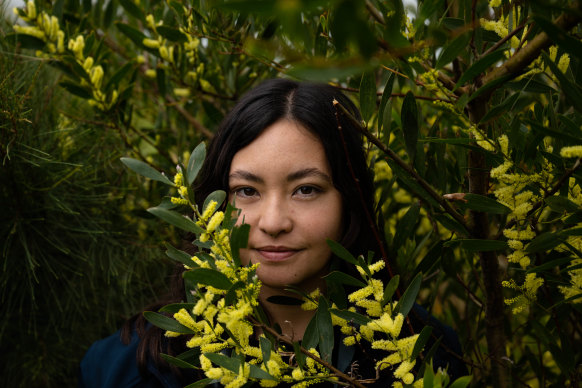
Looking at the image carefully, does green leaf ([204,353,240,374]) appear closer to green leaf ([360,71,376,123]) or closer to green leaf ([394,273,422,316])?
green leaf ([394,273,422,316])

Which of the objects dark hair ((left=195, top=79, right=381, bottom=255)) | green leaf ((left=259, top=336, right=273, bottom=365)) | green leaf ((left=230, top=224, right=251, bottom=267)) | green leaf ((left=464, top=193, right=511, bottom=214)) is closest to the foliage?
green leaf ((left=464, top=193, right=511, bottom=214))

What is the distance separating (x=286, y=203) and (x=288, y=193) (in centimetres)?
Answer: 3

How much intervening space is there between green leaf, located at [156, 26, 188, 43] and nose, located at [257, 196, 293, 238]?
0.57 meters

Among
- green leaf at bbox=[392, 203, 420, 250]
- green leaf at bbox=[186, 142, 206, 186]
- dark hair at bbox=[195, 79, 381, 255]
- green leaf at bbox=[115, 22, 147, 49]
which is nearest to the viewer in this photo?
green leaf at bbox=[186, 142, 206, 186]

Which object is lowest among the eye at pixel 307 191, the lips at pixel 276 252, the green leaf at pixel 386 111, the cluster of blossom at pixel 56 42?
the lips at pixel 276 252

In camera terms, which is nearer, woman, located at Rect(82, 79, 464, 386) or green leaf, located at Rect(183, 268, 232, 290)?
green leaf, located at Rect(183, 268, 232, 290)

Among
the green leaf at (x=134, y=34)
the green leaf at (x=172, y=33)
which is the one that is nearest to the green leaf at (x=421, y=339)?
the green leaf at (x=172, y=33)

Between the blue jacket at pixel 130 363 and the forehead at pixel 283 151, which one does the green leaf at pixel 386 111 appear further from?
the blue jacket at pixel 130 363

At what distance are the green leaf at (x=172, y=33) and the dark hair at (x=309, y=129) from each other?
244 millimetres

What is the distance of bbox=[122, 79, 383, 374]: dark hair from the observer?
1.25 metres

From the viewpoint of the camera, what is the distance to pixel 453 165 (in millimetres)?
1260

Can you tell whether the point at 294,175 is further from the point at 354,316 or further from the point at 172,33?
the point at 172,33

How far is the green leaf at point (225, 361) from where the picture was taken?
2.30 ft

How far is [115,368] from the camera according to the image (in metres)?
1.37
